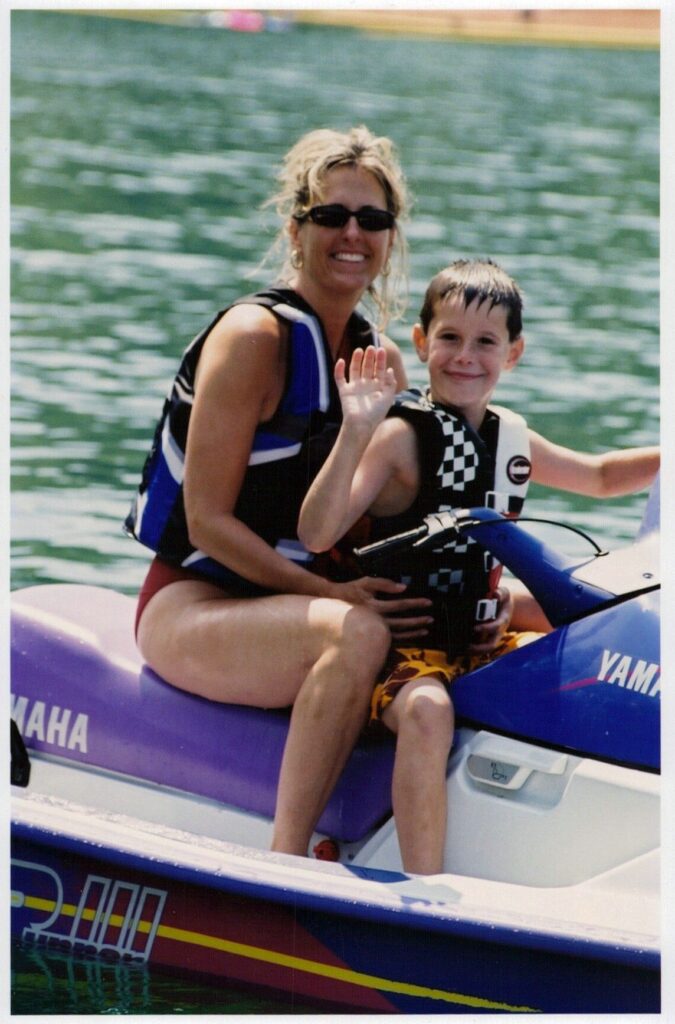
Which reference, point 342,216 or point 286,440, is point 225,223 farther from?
point 286,440

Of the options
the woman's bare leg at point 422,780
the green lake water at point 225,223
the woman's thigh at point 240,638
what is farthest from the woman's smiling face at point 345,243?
the woman's bare leg at point 422,780

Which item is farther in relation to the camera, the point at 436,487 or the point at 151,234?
the point at 151,234

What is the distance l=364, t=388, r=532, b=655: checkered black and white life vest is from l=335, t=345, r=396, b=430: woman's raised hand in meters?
0.13

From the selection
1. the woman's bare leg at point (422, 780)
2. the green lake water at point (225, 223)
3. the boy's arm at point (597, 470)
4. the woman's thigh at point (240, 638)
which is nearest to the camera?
the woman's bare leg at point (422, 780)

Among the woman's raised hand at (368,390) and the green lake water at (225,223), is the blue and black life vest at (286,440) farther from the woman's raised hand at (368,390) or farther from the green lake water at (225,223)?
the green lake water at (225,223)

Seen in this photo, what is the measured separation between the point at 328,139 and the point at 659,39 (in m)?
0.71

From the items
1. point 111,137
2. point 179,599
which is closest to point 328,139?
point 179,599

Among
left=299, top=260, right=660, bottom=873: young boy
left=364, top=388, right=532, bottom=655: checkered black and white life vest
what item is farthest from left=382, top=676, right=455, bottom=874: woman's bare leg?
left=364, top=388, right=532, bottom=655: checkered black and white life vest

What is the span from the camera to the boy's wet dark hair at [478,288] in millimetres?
3268

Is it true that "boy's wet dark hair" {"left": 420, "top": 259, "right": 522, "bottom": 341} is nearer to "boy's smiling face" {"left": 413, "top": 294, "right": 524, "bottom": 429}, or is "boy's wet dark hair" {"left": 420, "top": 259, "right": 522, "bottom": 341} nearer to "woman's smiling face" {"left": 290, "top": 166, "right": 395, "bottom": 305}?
"boy's smiling face" {"left": 413, "top": 294, "right": 524, "bottom": 429}

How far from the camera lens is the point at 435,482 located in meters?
3.26

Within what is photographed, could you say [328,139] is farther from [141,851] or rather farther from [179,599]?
[141,851]

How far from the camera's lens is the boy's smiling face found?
10.7ft

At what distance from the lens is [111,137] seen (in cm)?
→ 1414
